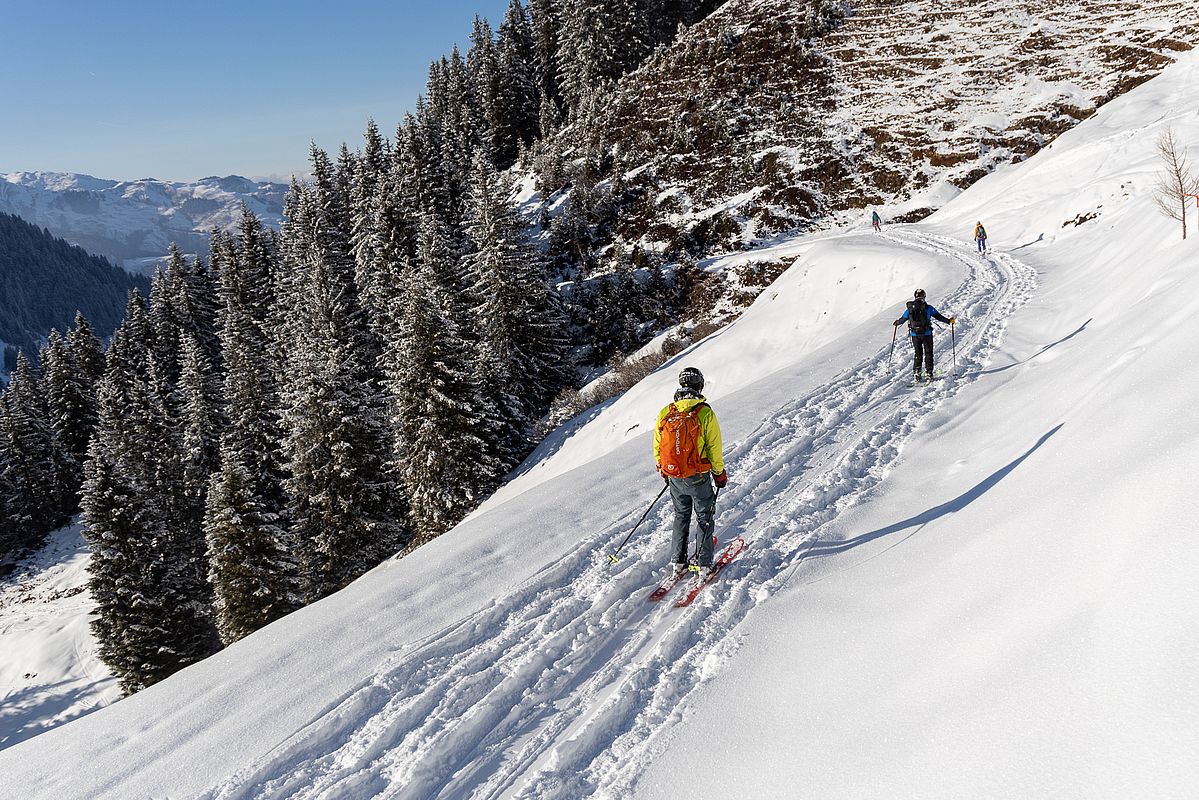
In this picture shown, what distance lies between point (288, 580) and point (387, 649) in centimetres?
2196

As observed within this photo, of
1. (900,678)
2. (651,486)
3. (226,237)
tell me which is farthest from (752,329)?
(226,237)

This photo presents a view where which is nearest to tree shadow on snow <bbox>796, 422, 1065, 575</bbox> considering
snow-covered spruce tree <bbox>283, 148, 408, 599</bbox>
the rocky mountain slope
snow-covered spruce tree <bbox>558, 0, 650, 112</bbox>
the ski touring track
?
the ski touring track

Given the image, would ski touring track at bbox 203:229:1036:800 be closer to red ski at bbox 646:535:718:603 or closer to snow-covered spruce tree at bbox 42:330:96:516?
red ski at bbox 646:535:718:603

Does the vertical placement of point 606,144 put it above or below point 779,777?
above

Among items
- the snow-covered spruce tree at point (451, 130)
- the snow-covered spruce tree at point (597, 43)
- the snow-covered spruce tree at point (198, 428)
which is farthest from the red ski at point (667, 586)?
the snow-covered spruce tree at point (597, 43)

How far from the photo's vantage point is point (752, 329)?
25.1m

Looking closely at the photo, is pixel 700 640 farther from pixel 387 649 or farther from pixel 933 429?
pixel 933 429

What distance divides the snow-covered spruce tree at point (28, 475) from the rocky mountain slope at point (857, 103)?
2044 inches

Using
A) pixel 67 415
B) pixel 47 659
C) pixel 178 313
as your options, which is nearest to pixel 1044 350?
pixel 47 659

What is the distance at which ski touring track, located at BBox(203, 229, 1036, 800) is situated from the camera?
195 inches

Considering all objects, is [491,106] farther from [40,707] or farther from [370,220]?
[40,707]

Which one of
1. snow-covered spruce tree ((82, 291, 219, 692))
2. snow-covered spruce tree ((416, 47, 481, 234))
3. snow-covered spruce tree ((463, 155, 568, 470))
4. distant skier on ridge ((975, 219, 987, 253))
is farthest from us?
snow-covered spruce tree ((416, 47, 481, 234))

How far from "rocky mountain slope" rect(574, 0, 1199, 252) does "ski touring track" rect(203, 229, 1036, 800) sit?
140 ft

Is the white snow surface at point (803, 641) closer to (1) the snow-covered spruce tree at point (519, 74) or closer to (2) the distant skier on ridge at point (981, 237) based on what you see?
(2) the distant skier on ridge at point (981, 237)
